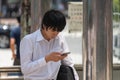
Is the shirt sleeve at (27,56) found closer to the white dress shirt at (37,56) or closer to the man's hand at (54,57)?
the white dress shirt at (37,56)

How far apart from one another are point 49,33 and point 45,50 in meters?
0.18

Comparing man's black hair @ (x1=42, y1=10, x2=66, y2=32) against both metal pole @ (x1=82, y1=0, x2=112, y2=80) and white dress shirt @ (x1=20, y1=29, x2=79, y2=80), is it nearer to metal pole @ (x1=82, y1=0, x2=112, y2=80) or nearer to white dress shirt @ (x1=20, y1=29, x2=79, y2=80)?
white dress shirt @ (x1=20, y1=29, x2=79, y2=80)

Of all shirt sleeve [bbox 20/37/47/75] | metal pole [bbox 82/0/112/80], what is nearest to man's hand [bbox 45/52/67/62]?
shirt sleeve [bbox 20/37/47/75]

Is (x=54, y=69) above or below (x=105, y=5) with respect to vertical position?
below

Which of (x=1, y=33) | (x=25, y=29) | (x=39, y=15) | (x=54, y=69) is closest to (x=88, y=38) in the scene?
(x=54, y=69)

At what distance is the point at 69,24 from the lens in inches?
254

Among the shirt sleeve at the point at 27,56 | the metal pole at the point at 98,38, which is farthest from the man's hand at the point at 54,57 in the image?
the metal pole at the point at 98,38

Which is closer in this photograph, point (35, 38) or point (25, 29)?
point (35, 38)

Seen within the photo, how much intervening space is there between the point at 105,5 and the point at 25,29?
2.52 meters

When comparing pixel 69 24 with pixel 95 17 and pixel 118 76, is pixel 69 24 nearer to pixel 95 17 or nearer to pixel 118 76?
pixel 118 76

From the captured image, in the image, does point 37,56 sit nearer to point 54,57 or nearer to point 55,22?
point 54,57

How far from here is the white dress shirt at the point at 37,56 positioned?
3.92 m

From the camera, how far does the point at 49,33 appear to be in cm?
390

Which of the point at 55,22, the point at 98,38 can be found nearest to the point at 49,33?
the point at 55,22
